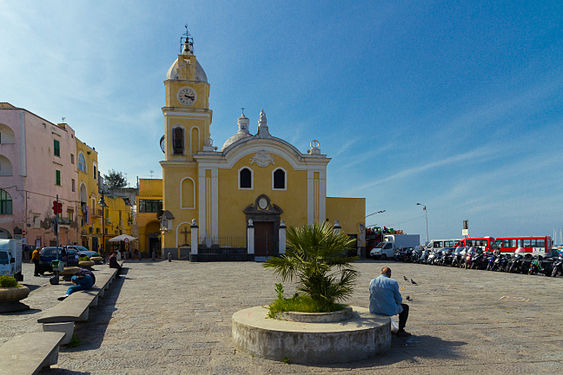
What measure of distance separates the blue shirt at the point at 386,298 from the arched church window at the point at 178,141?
28493 mm

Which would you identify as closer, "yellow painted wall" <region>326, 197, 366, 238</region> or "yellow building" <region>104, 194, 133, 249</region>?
"yellow painted wall" <region>326, 197, 366, 238</region>

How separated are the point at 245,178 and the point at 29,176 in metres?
15.6

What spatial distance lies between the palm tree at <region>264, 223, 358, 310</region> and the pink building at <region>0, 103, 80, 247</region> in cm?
2801

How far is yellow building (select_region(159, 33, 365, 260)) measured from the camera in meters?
31.7

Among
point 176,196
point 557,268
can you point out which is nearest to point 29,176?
point 176,196

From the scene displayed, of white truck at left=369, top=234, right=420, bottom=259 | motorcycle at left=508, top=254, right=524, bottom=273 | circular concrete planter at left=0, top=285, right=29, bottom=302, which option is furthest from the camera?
white truck at left=369, top=234, right=420, bottom=259

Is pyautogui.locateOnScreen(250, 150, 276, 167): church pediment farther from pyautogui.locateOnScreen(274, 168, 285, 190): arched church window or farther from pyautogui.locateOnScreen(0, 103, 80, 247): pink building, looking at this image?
pyautogui.locateOnScreen(0, 103, 80, 247): pink building

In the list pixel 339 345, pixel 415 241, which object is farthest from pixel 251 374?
pixel 415 241

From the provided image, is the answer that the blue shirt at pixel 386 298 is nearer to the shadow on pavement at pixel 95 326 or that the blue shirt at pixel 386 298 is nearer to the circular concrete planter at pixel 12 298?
the shadow on pavement at pixel 95 326

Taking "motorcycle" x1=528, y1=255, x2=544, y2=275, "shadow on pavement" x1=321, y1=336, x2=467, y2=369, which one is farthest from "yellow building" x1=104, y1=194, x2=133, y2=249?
"shadow on pavement" x1=321, y1=336, x2=467, y2=369

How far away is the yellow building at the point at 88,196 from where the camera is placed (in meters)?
39.4

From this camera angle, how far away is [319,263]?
22.2 ft

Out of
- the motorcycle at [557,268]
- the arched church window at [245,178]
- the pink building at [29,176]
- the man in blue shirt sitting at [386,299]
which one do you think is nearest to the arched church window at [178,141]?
the arched church window at [245,178]

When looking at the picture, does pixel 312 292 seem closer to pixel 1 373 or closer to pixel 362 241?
pixel 1 373
